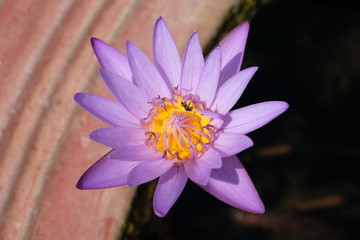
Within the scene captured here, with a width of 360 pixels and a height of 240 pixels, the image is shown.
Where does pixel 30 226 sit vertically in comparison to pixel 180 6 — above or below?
below

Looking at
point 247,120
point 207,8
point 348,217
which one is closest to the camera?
point 247,120

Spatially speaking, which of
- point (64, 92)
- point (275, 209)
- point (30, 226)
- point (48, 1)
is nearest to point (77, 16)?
point (48, 1)

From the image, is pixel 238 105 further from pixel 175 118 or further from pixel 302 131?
pixel 175 118

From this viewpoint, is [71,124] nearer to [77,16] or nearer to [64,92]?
[64,92]

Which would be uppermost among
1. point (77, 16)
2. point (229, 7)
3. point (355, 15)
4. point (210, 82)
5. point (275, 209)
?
point (77, 16)

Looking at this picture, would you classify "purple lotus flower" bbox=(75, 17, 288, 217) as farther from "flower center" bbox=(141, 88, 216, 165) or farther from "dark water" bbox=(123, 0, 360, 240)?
"dark water" bbox=(123, 0, 360, 240)

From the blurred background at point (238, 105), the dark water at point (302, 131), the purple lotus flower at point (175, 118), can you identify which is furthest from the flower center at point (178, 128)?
the dark water at point (302, 131)
